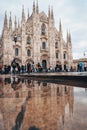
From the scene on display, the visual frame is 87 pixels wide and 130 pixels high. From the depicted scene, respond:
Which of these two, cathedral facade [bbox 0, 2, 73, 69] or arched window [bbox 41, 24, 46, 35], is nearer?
cathedral facade [bbox 0, 2, 73, 69]

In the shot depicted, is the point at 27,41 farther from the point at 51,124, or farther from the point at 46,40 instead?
the point at 51,124

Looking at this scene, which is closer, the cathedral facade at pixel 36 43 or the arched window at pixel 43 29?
the cathedral facade at pixel 36 43

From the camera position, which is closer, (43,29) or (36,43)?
(36,43)

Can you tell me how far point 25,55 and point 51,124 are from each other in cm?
3346

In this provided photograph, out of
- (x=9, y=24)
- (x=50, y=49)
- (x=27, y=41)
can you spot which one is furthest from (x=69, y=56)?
(x=9, y=24)

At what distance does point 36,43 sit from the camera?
35.8 m

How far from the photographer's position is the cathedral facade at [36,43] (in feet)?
108

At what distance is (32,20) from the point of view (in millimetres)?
36062

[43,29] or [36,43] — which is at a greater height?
[43,29]

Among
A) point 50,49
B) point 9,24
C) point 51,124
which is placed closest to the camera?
point 51,124

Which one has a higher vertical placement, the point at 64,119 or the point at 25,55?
the point at 25,55

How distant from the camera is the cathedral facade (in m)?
32.9

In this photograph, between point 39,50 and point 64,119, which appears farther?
point 39,50

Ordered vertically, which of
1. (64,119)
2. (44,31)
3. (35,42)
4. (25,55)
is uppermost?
(44,31)
